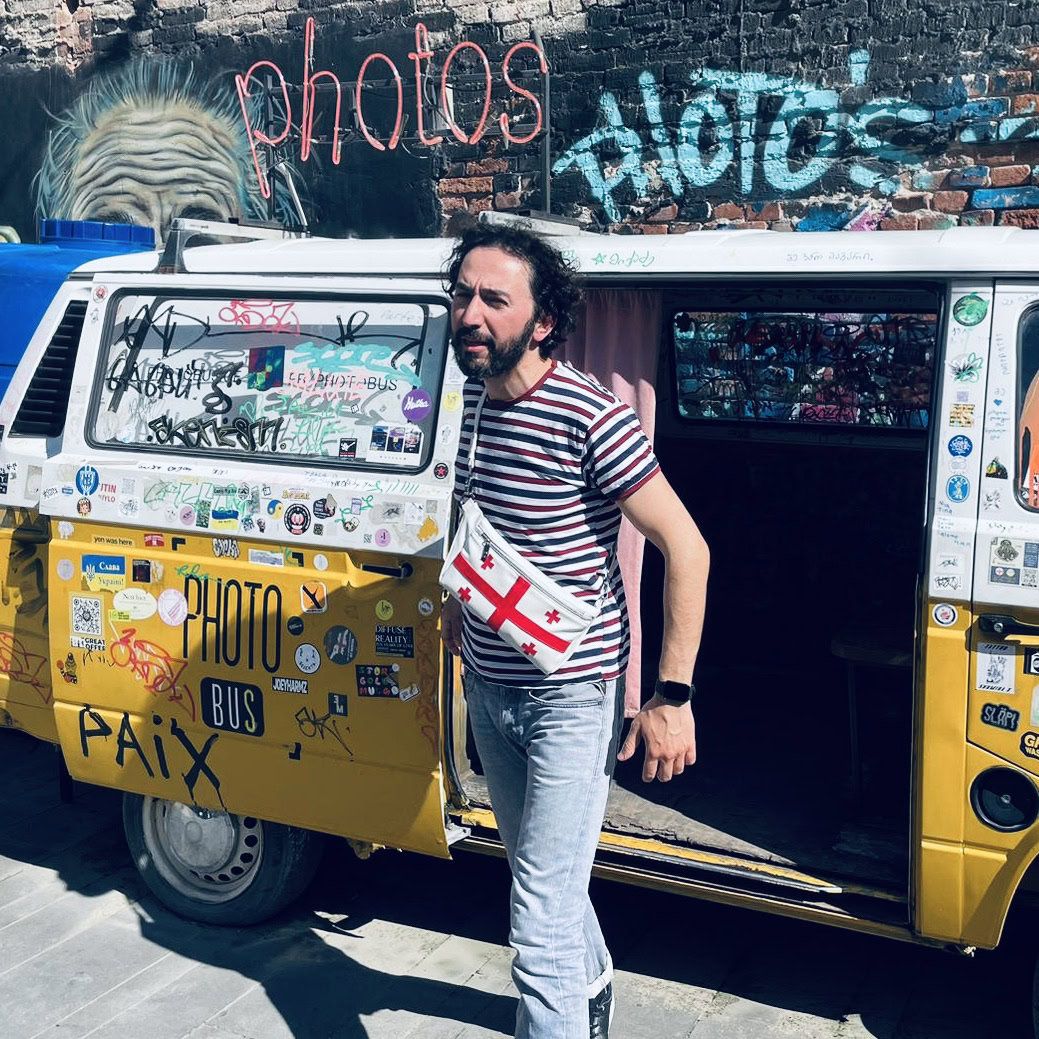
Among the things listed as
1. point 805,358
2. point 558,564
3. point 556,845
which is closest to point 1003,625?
point 558,564

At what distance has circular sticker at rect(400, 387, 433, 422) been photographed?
12.4 ft

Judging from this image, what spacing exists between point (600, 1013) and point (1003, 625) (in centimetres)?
148

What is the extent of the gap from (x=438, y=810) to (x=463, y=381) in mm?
1258

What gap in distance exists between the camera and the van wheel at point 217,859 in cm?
430

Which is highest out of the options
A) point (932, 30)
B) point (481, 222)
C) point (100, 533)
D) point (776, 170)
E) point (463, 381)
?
point (932, 30)

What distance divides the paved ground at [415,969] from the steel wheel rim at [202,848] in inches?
6.1

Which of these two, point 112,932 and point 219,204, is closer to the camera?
point 112,932

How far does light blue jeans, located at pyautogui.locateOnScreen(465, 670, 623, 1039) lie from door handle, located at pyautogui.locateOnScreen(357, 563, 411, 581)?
2.30ft

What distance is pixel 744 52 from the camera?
22.7 ft

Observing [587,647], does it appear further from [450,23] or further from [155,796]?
[450,23]

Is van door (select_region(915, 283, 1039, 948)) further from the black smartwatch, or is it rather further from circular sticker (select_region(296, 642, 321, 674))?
circular sticker (select_region(296, 642, 321, 674))

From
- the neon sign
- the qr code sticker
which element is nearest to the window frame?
the qr code sticker

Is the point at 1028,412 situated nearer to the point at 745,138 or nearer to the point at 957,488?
the point at 957,488

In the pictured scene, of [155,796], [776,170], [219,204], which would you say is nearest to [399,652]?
[155,796]
